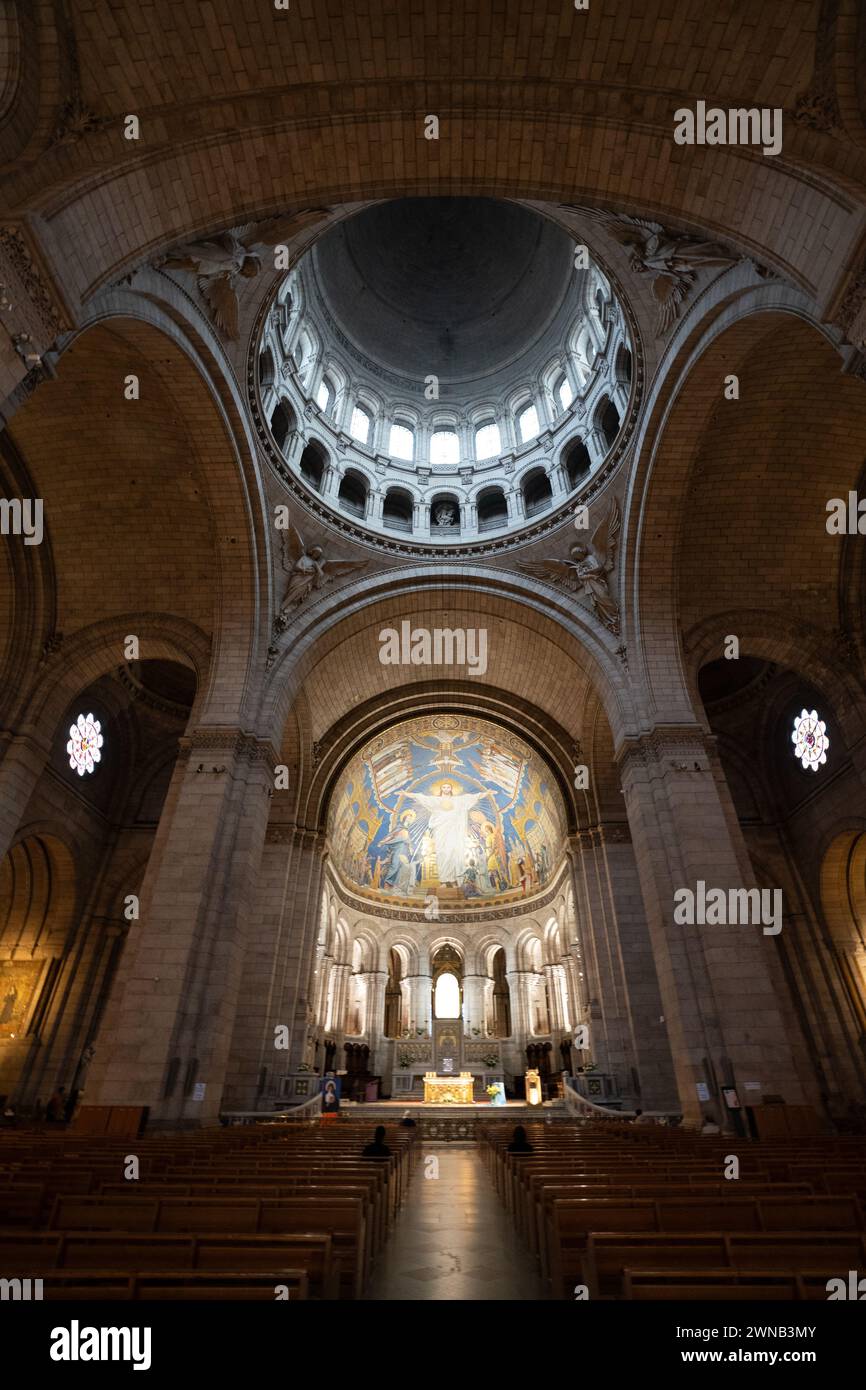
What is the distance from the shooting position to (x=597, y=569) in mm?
16938

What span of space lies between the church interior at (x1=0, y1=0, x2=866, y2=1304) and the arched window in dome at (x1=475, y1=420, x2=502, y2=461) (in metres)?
0.31

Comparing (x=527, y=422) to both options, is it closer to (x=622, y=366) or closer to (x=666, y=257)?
(x=622, y=366)

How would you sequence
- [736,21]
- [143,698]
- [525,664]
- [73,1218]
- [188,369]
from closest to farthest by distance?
[73,1218], [736,21], [188,369], [525,664], [143,698]

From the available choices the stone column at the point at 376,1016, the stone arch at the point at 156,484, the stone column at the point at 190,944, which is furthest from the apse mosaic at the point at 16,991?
the stone column at the point at 376,1016

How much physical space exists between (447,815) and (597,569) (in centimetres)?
1703

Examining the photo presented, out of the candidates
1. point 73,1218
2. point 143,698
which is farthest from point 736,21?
point 143,698

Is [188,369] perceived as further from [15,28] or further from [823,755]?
[823,755]

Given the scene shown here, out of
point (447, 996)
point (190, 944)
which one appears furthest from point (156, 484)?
point (447, 996)

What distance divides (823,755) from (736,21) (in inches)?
689

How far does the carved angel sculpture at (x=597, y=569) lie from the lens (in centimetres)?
1659

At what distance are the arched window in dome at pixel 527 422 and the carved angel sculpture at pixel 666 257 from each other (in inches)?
327

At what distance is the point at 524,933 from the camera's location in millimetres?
31094

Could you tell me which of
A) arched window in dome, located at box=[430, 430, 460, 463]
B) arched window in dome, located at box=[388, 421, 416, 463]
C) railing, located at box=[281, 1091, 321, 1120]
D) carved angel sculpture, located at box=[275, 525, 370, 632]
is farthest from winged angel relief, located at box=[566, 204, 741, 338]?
railing, located at box=[281, 1091, 321, 1120]
